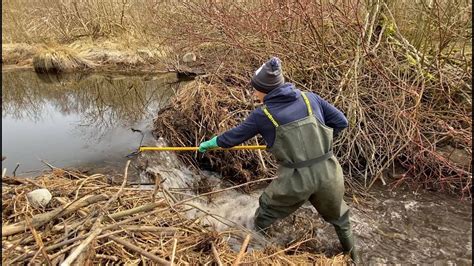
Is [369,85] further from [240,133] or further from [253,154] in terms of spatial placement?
[240,133]

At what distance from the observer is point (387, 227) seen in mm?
4039

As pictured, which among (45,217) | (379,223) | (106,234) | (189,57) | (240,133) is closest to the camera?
(106,234)

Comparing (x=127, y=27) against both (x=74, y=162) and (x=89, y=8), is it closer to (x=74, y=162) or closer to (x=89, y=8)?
(x=89, y=8)

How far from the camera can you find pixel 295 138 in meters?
3.17

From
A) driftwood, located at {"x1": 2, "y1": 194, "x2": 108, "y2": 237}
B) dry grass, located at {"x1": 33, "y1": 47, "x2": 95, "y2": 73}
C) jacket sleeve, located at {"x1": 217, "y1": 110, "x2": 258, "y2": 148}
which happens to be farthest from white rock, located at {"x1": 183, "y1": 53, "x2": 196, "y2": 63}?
driftwood, located at {"x1": 2, "y1": 194, "x2": 108, "y2": 237}

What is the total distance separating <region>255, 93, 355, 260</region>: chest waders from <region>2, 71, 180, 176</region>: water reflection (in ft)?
9.28

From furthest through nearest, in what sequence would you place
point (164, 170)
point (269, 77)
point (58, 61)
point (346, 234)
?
point (58, 61)
point (164, 170)
point (346, 234)
point (269, 77)

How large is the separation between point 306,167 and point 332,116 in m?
0.53

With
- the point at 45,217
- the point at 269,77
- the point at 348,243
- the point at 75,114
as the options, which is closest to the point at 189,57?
the point at 75,114

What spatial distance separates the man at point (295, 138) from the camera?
10.4ft

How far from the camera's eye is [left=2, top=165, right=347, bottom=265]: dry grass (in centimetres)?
236

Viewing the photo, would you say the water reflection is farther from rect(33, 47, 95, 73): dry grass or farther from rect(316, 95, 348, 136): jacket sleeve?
Result: rect(316, 95, 348, 136): jacket sleeve

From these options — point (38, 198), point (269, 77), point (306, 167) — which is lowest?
point (306, 167)

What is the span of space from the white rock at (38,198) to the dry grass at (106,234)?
1.4 inches
